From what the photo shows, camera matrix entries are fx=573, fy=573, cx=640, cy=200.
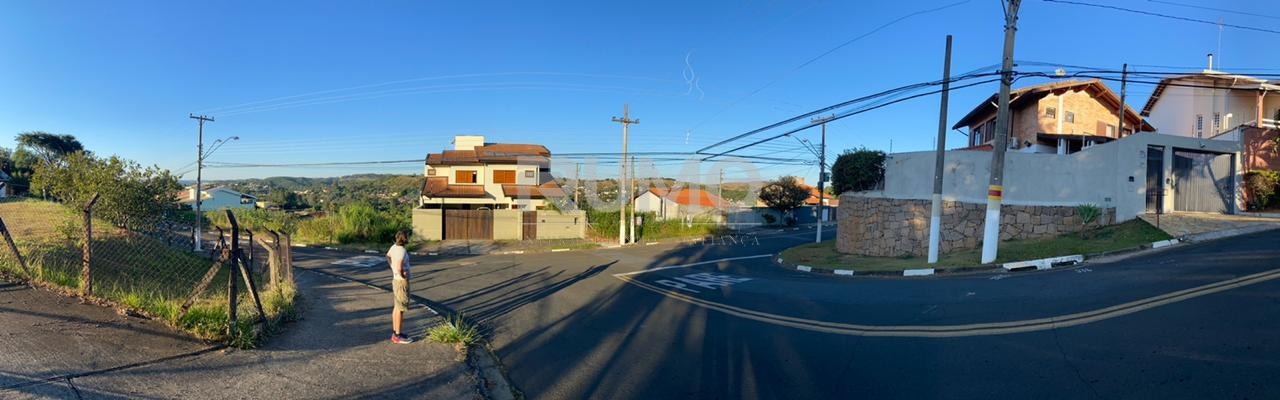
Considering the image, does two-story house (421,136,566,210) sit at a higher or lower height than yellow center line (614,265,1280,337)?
higher

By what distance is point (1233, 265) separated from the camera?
28.1ft

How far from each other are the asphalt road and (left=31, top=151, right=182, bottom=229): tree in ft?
40.5

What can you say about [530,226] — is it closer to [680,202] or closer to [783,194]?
[680,202]

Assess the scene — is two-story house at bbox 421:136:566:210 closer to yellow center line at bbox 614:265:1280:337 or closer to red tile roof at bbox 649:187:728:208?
red tile roof at bbox 649:187:728:208

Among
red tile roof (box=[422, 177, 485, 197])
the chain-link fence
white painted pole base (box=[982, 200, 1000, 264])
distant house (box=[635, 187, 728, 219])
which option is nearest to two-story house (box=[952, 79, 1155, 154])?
white painted pole base (box=[982, 200, 1000, 264])

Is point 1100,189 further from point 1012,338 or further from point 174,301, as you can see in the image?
point 174,301

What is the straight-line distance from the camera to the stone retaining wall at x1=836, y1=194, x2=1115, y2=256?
49.7ft

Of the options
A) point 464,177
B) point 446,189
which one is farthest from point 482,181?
point 446,189

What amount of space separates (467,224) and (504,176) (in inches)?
318

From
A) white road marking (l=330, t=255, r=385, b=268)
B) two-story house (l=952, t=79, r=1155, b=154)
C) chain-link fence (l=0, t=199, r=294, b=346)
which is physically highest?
two-story house (l=952, t=79, r=1155, b=154)

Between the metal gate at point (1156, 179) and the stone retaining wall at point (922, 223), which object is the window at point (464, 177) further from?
the metal gate at point (1156, 179)

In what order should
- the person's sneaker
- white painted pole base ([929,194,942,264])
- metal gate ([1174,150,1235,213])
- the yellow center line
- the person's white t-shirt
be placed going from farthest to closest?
metal gate ([1174,150,1235,213])
white painted pole base ([929,194,942,264])
the person's white t-shirt
the yellow center line
the person's sneaker

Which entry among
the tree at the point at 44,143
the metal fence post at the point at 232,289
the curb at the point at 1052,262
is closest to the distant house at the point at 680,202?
the curb at the point at 1052,262

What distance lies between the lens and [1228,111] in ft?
78.3
